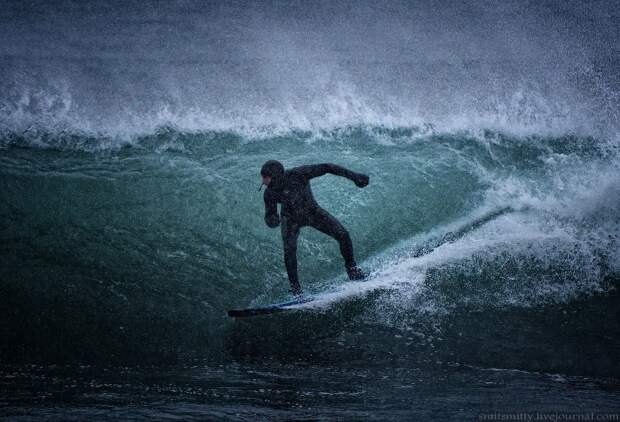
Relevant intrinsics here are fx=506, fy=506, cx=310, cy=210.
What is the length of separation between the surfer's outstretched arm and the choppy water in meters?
1.19

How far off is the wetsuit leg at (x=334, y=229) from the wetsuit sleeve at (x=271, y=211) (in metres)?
0.36

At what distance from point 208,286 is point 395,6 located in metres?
10.6

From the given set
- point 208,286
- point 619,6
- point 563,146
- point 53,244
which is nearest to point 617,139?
point 563,146

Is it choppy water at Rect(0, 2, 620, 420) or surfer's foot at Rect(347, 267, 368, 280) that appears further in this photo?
surfer's foot at Rect(347, 267, 368, 280)

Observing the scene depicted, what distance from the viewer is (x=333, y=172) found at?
5117 mm

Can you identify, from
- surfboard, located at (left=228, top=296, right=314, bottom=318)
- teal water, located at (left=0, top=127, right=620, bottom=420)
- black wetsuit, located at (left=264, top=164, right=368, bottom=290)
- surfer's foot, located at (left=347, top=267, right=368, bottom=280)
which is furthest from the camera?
surfer's foot, located at (left=347, top=267, right=368, bottom=280)

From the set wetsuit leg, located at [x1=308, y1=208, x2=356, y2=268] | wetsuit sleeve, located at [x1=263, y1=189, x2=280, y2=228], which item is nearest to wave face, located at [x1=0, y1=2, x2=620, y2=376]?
wetsuit leg, located at [x1=308, y1=208, x2=356, y2=268]

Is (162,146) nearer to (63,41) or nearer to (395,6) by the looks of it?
(63,41)

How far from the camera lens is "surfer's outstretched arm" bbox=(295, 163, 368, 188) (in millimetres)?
4961

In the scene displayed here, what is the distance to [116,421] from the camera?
3.19 metres

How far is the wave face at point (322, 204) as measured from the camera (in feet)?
17.0

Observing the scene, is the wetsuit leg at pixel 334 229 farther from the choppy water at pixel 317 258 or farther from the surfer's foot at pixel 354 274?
the choppy water at pixel 317 258

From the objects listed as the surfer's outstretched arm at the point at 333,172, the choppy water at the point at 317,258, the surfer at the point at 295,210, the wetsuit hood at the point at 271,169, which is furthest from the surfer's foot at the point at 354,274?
the wetsuit hood at the point at 271,169

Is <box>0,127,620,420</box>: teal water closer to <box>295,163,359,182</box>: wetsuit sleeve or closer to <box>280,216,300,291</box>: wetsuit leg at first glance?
<box>280,216,300,291</box>: wetsuit leg
